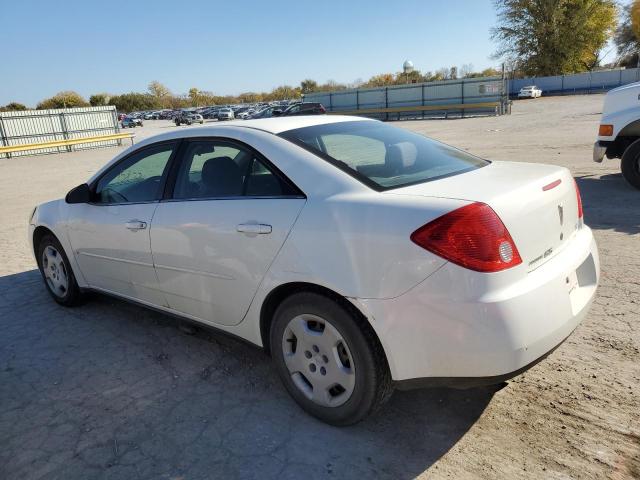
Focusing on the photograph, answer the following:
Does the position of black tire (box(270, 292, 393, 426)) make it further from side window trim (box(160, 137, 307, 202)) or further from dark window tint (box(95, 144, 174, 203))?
dark window tint (box(95, 144, 174, 203))

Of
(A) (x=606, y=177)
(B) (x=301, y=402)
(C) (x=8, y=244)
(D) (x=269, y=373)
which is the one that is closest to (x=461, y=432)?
(B) (x=301, y=402)

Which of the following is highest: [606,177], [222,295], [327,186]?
[327,186]

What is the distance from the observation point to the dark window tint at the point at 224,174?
2.95 meters

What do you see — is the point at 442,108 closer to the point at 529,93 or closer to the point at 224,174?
the point at 529,93

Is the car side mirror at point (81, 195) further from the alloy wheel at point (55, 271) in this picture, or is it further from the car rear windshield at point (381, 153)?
the car rear windshield at point (381, 153)

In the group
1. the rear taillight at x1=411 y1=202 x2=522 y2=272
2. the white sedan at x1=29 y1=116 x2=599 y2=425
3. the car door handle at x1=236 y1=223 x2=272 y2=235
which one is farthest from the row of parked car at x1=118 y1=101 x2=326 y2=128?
the rear taillight at x1=411 y1=202 x2=522 y2=272

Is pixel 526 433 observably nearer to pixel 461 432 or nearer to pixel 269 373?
pixel 461 432

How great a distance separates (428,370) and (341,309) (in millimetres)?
491

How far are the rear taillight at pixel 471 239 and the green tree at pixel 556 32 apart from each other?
2609 inches

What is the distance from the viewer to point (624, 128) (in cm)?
766

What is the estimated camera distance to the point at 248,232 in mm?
2877

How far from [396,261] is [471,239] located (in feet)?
1.10

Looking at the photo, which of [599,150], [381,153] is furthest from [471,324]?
[599,150]

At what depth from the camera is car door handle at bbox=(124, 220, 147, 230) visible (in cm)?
359
